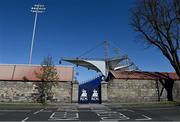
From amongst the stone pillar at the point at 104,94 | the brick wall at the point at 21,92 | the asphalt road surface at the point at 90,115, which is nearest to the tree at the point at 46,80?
the brick wall at the point at 21,92

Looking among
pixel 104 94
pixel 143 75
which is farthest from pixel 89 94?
pixel 143 75

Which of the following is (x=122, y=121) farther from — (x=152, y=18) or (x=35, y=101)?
(x=152, y=18)

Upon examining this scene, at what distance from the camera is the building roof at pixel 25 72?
1307 inches

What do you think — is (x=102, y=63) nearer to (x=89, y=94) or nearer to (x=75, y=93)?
(x=89, y=94)

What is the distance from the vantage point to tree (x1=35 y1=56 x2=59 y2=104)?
32.4m

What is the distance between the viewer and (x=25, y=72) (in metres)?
34.1

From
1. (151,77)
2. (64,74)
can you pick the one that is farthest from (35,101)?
(151,77)

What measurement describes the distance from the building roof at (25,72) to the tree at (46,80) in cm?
81

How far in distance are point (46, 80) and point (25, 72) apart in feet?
11.6

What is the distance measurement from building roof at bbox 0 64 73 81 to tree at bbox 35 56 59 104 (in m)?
0.81

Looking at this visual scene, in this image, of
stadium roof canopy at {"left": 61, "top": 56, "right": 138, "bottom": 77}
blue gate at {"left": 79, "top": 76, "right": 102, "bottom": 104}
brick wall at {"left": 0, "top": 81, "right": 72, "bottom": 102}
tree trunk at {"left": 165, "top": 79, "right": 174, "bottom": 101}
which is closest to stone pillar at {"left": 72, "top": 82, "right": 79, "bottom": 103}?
brick wall at {"left": 0, "top": 81, "right": 72, "bottom": 102}

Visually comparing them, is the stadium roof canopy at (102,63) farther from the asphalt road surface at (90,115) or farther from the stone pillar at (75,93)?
the asphalt road surface at (90,115)

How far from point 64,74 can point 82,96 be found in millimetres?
3669

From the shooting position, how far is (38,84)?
1293 inches
